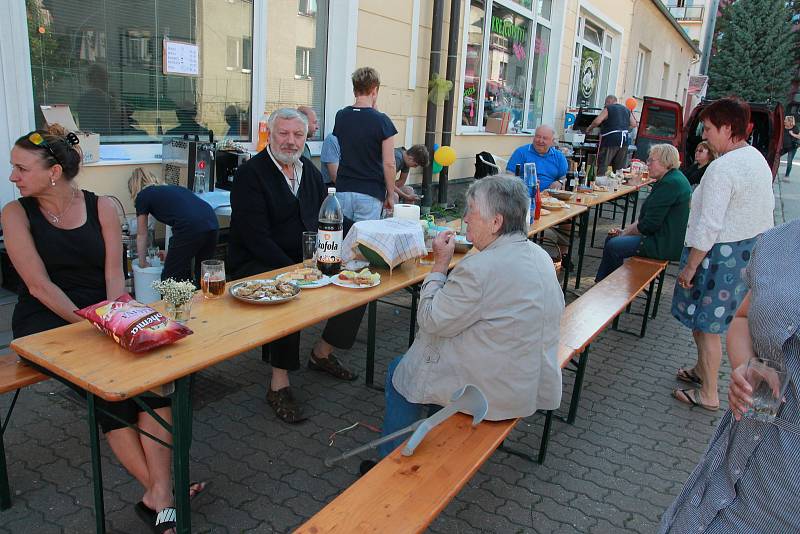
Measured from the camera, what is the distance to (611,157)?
11.8 m

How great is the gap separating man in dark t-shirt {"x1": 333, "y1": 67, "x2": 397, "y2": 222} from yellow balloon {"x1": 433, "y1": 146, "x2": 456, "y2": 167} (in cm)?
288

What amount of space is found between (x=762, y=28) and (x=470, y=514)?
130 feet

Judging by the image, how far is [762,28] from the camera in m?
33.8

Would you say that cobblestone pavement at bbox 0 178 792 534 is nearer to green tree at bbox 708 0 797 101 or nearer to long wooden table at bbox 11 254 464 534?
long wooden table at bbox 11 254 464 534

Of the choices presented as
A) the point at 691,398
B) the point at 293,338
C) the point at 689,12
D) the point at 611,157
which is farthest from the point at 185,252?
the point at 689,12

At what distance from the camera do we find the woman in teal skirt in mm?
3396

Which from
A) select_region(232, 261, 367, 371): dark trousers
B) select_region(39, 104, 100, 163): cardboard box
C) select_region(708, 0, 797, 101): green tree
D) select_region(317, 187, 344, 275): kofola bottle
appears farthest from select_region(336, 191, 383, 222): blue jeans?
select_region(708, 0, 797, 101): green tree

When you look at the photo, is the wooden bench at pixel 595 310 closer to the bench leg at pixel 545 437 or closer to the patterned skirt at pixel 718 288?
the bench leg at pixel 545 437

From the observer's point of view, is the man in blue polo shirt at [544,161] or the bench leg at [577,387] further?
the man in blue polo shirt at [544,161]

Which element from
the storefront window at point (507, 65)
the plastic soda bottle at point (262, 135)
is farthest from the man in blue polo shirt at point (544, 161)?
the storefront window at point (507, 65)

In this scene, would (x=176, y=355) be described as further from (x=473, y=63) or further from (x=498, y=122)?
(x=498, y=122)

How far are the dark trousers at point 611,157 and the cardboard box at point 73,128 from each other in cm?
944

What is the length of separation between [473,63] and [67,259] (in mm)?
7737

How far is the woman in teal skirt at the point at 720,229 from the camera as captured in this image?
340 centimetres
